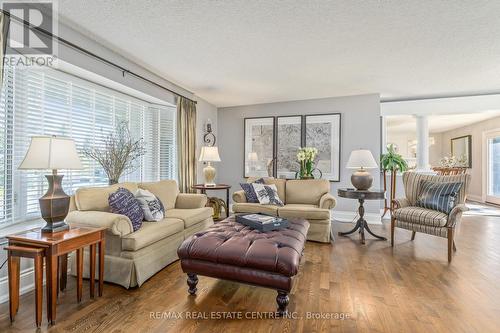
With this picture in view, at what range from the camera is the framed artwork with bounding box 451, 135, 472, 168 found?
7836mm

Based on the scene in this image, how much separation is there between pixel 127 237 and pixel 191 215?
0.97 metres

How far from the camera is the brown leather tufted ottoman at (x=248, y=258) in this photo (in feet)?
6.02

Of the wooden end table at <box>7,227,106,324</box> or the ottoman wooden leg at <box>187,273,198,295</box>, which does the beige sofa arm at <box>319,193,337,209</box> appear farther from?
the wooden end table at <box>7,227,106,324</box>

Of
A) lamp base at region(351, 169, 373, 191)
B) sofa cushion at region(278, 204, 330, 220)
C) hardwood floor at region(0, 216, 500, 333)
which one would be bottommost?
hardwood floor at region(0, 216, 500, 333)

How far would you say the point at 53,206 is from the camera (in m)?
1.89

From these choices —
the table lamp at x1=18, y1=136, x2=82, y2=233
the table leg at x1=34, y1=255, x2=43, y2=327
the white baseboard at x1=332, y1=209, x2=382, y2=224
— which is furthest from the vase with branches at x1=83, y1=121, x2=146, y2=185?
the white baseboard at x1=332, y1=209, x2=382, y2=224

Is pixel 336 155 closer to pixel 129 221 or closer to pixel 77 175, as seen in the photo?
pixel 129 221

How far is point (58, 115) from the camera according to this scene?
9.00ft

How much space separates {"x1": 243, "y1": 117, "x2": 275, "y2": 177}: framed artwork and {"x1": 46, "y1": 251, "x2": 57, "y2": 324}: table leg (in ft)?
13.3

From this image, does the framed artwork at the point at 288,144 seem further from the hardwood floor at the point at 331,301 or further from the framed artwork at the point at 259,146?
the hardwood floor at the point at 331,301

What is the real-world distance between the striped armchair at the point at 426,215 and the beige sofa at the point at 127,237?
2.76 metres

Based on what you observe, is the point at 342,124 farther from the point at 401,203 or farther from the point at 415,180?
the point at 401,203

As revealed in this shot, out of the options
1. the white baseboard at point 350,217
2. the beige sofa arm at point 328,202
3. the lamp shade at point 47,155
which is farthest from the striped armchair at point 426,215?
the lamp shade at point 47,155

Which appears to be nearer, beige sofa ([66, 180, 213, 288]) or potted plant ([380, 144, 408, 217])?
beige sofa ([66, 180, 213, 288])
